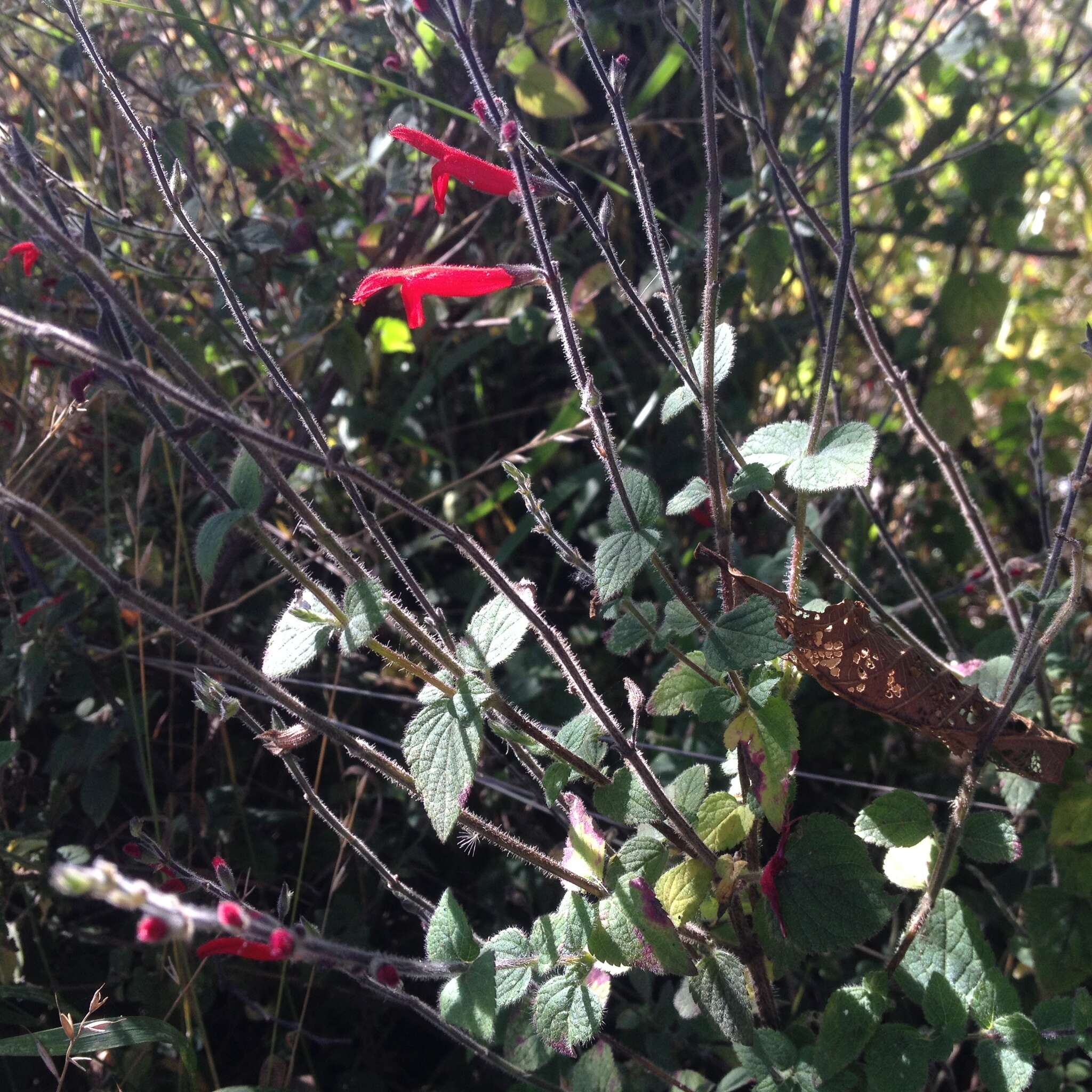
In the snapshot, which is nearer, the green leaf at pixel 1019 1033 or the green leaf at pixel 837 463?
the green leaf at pixel 837 463

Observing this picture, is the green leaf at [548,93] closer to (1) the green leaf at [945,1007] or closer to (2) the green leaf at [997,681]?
(2) the green leaf at [997,681]

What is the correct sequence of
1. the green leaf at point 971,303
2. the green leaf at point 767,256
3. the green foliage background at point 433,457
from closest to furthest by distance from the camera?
the green foliage background at point 433,457 → the green leaf at point 767,256 → the green leaf at point 971,303

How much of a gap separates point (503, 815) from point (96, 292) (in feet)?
3.06

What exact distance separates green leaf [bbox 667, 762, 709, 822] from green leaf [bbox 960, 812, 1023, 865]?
29 centimetres

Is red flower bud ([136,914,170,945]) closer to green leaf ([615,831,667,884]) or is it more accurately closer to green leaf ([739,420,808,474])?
green leaf ([615,831,667,884])

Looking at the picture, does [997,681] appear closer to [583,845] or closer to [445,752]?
[583,845]

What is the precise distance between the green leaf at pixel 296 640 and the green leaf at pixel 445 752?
11 cm

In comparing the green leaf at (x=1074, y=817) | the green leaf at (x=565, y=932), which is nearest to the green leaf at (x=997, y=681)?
the green leaf at (x=1074, y=817)

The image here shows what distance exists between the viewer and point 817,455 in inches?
35.9

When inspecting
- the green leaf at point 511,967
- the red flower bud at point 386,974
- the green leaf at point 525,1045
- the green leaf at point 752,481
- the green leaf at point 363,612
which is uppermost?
the green leaf at point 752,481

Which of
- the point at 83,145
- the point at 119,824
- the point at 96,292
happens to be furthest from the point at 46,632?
the point at 83,145

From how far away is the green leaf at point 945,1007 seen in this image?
3.16 ft

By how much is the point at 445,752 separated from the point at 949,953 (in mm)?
624

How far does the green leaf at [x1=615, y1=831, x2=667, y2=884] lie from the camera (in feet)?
3.19
